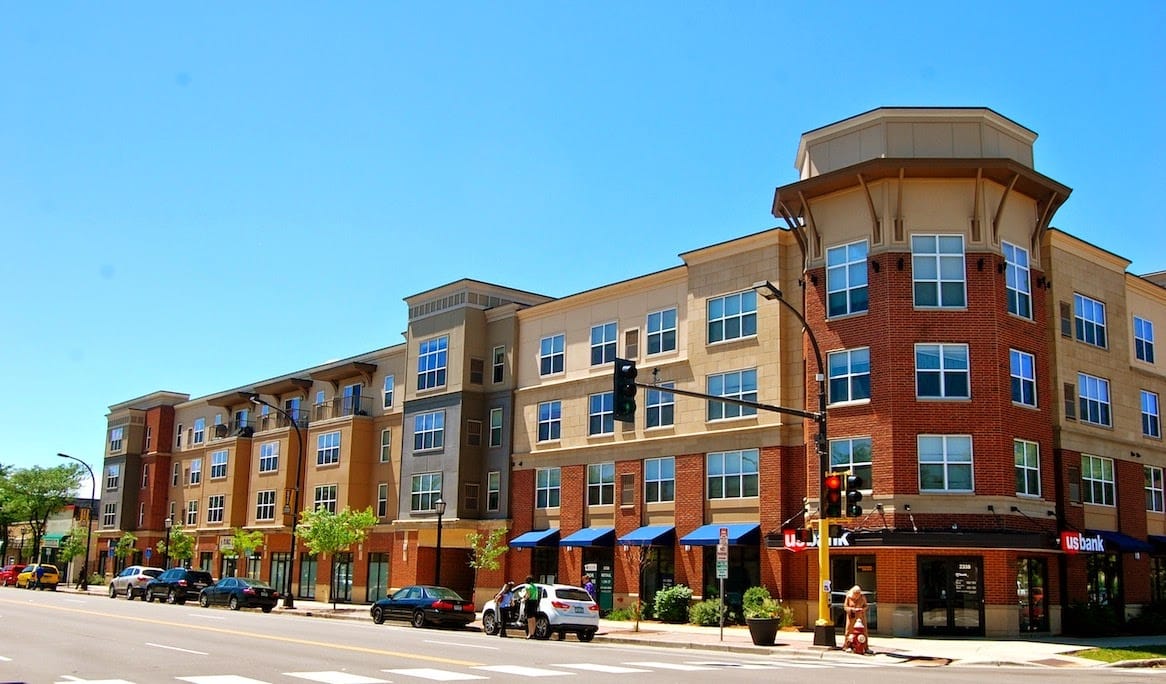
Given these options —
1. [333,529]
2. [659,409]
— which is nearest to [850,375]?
[659,409]

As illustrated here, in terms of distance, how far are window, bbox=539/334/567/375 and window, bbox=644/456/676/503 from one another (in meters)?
7.03

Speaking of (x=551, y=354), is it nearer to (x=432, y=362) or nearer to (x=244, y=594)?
(x=432, y=362)

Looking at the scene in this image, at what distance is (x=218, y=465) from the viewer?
2788 inches

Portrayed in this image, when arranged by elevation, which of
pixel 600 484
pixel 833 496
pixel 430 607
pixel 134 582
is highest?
pixel 600 484

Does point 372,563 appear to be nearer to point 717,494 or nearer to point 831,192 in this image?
point 717,494

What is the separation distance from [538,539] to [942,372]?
725 inches

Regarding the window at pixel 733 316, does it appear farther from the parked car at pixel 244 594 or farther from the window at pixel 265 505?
the window at pixel 265 505

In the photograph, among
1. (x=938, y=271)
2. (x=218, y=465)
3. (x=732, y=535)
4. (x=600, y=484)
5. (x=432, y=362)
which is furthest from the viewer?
(x=218, y=465)

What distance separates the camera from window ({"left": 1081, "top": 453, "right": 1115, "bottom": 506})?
38719 millimetres

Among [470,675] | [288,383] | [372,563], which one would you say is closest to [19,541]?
[288,383]

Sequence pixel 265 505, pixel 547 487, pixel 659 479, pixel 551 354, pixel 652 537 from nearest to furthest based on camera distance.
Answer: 1. pixel 652 537
2. pixel 659 479
3. pixel 547 487
4. pixel 551 354
5. pixel 265 505

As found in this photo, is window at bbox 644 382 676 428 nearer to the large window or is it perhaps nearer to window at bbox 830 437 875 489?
window at bbox 830 437 875 489

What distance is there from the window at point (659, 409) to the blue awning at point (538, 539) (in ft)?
21.1

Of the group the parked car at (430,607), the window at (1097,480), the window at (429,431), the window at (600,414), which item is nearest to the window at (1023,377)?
the window at (1097,480)
